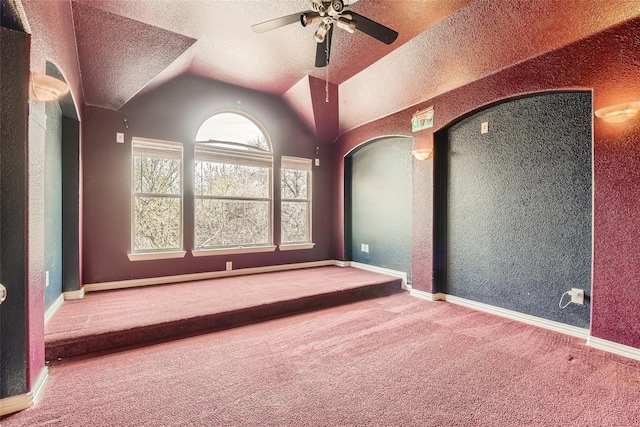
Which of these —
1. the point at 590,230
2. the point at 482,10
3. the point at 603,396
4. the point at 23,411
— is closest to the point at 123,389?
the point at 23,411

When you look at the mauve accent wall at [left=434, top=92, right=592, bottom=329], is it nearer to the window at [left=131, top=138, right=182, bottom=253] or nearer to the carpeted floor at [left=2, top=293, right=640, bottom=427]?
the carpeted floor at [left=2, top=293, right=640, bottom=427]

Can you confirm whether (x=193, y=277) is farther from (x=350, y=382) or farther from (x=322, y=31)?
(x=322, y=31)

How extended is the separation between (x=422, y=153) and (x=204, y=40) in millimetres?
3023

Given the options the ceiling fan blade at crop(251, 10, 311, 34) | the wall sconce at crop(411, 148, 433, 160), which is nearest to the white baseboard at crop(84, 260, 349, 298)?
the wall sconce at crop(411, 148, 433, 160)

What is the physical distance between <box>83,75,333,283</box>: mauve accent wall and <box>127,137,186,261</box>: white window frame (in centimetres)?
6

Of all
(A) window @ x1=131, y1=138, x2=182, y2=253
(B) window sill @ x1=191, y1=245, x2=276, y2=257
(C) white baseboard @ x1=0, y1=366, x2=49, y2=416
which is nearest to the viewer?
(C) white baseboard @ x1=0, y1=366, x2=49, y2=416

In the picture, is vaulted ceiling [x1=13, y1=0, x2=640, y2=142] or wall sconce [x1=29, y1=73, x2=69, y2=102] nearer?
wall sconce [x1=29, y1=73, x2=69, y2=102]

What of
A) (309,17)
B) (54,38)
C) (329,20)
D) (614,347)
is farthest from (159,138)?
(614,347)

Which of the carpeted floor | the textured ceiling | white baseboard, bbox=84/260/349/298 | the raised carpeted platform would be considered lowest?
the carpeted floor

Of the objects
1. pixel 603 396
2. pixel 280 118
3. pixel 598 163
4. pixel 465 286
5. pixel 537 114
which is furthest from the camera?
pixel 280 118

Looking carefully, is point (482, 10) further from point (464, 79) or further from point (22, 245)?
point (22, 245)

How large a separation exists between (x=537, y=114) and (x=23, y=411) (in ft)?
15.2

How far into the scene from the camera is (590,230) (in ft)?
8.67

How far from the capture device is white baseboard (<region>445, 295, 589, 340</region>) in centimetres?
271
